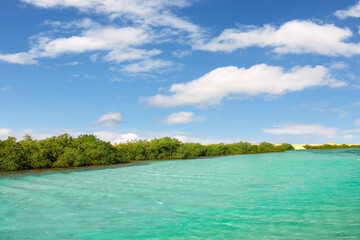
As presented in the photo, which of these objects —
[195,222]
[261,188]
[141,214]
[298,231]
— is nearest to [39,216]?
[141,214]

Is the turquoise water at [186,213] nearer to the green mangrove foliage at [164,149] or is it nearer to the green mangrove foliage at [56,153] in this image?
the green mangrove foliage at [56,153]

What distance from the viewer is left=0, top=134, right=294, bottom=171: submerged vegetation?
2345 centimetres

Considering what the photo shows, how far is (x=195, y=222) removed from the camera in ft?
22.9

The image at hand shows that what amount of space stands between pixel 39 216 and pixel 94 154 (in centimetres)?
2191

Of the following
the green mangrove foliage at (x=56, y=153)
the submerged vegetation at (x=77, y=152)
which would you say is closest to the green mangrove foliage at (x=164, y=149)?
the submerged vegetation at (x=77, y=152)

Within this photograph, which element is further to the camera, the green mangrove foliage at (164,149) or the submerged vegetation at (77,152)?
the green mangrove foliage at (164,149)

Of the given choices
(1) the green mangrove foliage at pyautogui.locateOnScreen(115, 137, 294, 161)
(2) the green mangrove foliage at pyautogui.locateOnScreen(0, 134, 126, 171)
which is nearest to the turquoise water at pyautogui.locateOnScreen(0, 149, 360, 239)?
(2) the green mangrove foliage at pyautogui.locateOnScreen(0, 134, 126, 171)

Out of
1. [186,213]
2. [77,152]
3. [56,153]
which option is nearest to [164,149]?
[77,152]

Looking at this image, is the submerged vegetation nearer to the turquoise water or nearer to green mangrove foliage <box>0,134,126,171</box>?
green mangrove foliage <box>0,134,126,171</box>

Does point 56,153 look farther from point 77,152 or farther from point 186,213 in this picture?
point 186,213

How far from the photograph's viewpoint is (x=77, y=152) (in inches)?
1084

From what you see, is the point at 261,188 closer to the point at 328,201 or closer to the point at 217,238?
the point at 328,201

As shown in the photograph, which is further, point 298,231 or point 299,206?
point 299,206

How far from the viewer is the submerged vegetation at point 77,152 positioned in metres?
23.5
